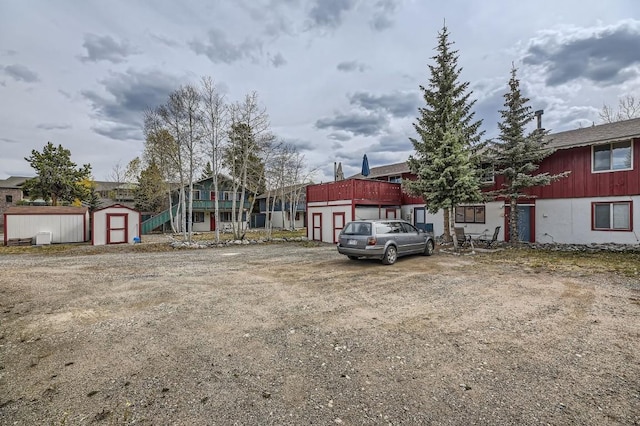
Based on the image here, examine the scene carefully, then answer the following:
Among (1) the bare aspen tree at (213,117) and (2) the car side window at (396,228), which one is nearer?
(2) the car side window at (396,228)

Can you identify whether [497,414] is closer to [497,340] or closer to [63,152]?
[497,340]

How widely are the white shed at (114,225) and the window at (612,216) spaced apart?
85.7 ft

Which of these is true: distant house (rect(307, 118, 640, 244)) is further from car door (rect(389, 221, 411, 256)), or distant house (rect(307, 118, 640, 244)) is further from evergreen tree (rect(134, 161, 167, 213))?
evergreen tree (rect(134, 161, 167, 213))

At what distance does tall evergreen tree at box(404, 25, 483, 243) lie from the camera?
543 inches

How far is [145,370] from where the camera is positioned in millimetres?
3482

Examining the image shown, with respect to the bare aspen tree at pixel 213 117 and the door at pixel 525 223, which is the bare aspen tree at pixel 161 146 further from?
the door at pixel 525 223

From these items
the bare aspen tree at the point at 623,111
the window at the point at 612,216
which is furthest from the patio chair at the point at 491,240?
the bare aspen tree at the point at 623,111

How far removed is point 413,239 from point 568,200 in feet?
30.5

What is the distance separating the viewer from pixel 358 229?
10.8 meters

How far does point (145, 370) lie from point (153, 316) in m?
2.13

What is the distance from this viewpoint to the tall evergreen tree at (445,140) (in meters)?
13.8

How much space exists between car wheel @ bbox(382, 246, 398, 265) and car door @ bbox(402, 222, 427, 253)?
0.96 meters

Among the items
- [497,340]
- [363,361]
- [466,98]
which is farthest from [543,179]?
[363,361]

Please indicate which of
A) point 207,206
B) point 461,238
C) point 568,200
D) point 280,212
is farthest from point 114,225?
point 568,200
